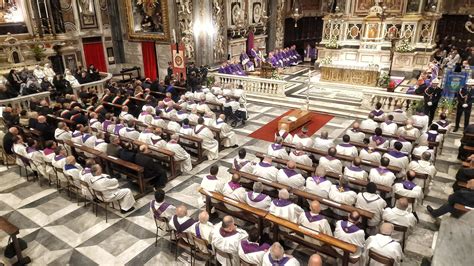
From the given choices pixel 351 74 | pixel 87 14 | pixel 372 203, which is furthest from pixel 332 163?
pixel 87 14

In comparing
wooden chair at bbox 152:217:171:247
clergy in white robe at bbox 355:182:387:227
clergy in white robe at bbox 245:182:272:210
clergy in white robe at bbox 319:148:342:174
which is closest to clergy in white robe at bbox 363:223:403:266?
clergy in white robe at bbox 355:182:387:227

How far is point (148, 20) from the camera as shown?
18.5m

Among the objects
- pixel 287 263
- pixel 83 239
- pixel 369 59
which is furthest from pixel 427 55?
pixel 83 239

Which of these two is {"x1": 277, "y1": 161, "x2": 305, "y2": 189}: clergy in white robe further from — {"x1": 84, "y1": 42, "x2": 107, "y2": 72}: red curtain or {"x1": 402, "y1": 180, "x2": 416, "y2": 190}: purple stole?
{"x1": 84, "y1": 42, "x2": 107, "y2": 72}: red curtain

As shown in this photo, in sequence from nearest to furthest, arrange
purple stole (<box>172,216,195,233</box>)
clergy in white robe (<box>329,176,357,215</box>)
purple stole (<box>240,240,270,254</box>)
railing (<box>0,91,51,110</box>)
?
purple stole (<box>240,240,270,254</box>) → purple stole (<box>172,216,195,233</box>) → clergy in white robe (<box>329,176,357,215</box>) → railing (<box>0,91,51,110</box>)

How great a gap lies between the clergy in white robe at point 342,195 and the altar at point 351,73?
452 inches

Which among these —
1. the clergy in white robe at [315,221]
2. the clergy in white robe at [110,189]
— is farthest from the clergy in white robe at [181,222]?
the clergy in white robe at [110,189]

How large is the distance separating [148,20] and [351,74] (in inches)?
448

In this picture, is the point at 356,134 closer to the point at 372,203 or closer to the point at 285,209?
the point at 372,203

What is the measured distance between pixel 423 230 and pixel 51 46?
58.9 ft

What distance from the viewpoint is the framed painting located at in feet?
57.3

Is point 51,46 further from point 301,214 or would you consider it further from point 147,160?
point 301,214

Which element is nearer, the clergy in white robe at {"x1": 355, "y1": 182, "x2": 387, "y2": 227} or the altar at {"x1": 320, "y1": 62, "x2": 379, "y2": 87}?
the clergy in white robe at {"x1": 355, "y1": 182, "x2": 387, "y2": 227}

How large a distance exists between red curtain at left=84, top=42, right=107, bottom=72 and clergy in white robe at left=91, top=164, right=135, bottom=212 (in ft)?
46.3
